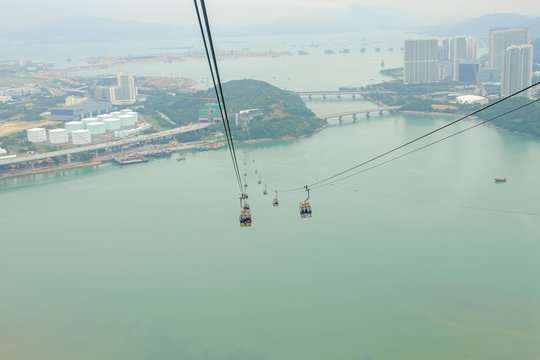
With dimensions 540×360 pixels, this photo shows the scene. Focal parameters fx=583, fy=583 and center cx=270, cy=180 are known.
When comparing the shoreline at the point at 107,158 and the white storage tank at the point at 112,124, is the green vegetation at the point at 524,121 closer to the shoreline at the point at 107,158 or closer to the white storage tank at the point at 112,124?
the shoreline at the point at 107,158

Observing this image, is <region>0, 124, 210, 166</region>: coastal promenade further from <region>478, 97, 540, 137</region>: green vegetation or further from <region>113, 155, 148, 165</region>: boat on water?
<region>478, 97, 540, 137</region>: green vegetation

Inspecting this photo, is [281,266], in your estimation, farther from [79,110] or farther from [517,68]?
[517,68]

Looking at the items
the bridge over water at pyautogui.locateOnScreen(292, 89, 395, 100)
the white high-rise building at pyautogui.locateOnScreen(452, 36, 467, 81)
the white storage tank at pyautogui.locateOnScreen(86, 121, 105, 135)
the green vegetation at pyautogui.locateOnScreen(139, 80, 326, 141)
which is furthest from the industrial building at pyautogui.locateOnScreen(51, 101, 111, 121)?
the white high-rise building at pyautogui.locateOnScreen(452, 36, 467, 81)

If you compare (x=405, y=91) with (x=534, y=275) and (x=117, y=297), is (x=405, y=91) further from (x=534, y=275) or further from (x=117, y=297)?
(x=117, y=297)

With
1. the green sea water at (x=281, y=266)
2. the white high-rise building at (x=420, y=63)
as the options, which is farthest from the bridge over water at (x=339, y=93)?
the green sea water at (x=281, y=266)

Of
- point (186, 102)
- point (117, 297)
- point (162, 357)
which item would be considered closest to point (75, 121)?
point (186, 102)

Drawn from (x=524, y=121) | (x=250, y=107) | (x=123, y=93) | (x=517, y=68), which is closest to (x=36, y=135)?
(x=250, y=107)
